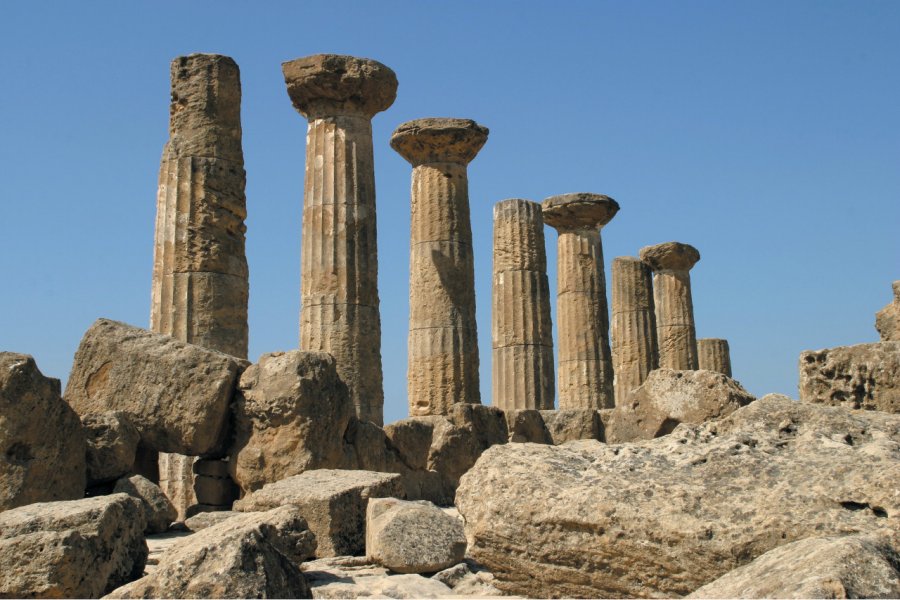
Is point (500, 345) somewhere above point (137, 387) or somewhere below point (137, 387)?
above

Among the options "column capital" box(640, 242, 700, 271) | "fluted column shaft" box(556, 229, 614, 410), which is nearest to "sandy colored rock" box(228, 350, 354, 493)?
"fluted column shaft" box(556, 229, 614, 410)

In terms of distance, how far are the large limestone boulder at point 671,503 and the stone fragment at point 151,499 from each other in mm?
3555

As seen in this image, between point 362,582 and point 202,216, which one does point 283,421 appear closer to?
point 362,582

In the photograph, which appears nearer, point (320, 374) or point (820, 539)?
point (820, 539)

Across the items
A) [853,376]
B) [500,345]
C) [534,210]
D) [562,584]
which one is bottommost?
[562,584]

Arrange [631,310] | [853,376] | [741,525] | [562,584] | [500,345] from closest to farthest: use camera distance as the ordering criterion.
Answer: [741,525] → [562,584] → [853,376] → [500,345] → [631,310]

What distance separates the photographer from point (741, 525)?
5.07 meters

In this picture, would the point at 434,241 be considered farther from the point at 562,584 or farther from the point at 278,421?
the point at 562,584

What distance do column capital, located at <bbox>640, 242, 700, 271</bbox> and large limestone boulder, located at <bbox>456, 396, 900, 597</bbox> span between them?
21.5m

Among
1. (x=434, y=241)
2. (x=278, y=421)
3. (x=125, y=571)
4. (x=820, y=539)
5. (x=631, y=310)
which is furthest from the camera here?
(x=631, y=310)

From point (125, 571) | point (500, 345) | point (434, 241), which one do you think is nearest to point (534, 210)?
point (500, 345)

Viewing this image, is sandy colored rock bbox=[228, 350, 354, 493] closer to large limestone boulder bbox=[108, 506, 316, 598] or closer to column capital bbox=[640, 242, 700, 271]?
large limestone boulder bbox=[108, 506, 316, 598]

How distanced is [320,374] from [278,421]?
1.90ft

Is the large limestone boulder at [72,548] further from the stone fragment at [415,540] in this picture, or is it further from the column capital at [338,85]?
the column capital at [338,85]
